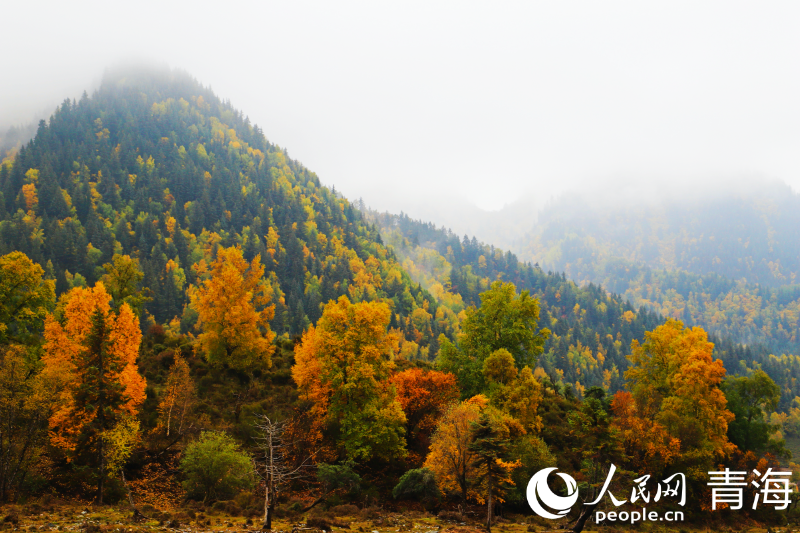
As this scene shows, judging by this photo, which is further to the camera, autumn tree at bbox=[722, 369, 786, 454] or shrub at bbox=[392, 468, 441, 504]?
autumn tree at bbox=[722, 369, 786, 454]

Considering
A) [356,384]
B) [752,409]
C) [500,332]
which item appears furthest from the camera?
[752,409]

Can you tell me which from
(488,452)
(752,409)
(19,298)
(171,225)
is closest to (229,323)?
(19,298)

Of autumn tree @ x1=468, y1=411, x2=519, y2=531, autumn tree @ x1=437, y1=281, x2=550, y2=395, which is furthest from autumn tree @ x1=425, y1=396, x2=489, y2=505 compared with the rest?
autumn tree @ x1=437, y1=281, x2=550, y2=395

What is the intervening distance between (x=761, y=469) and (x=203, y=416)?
51.6 m

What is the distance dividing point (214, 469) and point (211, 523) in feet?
19.8

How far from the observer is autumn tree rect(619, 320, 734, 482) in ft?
122

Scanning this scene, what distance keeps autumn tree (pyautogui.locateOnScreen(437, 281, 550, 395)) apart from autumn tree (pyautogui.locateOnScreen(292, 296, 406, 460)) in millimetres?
7996

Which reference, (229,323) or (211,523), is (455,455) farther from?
(229,323)

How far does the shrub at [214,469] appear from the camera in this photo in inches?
1093

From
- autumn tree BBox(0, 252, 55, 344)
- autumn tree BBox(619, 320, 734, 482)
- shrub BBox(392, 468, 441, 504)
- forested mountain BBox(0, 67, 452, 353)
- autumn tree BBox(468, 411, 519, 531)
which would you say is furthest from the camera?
forested mountain BBox(0, 67, 452, 353)

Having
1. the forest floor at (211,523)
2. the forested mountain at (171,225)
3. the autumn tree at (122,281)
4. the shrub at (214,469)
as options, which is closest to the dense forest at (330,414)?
the shrub at (214,469)

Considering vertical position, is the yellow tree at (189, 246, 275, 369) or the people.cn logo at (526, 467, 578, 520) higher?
the yellow tree at (189, 246, 275, 369)

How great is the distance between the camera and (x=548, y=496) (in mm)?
30594

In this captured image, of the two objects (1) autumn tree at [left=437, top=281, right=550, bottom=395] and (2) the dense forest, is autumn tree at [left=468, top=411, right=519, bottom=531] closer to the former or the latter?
(2) the dense forest
